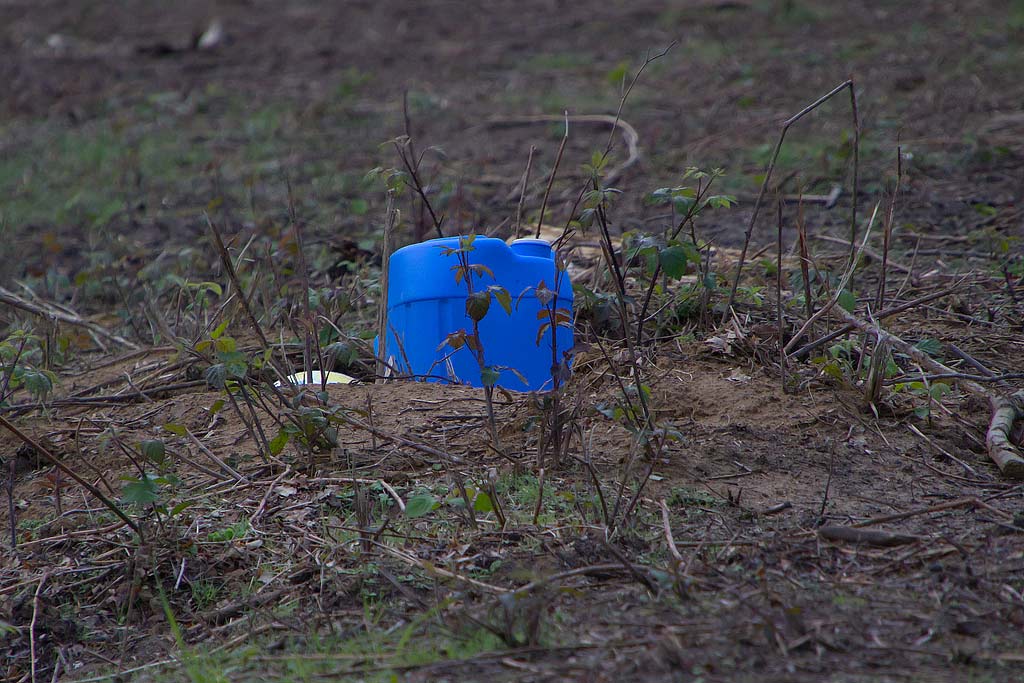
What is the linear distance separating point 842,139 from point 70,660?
4.55 meters

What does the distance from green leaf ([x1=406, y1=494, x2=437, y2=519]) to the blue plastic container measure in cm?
88

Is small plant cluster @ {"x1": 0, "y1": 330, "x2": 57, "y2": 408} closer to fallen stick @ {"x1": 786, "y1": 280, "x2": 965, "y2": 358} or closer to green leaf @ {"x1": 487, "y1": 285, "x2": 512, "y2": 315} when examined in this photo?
green leaf @ {"x1": 487, "y1": 285, "x2": 512, "y2": 315}

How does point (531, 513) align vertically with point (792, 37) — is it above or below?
below

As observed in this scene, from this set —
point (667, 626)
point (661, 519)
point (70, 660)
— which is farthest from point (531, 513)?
point (70, 660)

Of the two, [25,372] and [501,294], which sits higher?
[501,294]

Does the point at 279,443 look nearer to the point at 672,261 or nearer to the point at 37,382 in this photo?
the point at 37,382

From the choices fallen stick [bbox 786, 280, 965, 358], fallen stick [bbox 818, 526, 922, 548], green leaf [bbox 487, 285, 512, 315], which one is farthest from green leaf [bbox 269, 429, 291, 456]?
fallen stick [bbox 786, 280, 965, 358]

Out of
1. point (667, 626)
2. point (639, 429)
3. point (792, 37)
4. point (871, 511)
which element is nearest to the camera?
point (667, 626)

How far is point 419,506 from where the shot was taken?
216cm

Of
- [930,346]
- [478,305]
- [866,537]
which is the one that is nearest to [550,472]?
[478,305]

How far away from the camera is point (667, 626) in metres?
1.79

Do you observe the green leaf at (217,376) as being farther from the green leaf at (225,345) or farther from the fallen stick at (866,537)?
the fallen stick at (866,537)

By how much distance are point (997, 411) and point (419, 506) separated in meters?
1.54

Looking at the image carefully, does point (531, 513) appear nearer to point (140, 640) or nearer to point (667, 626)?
point (667, 626)
